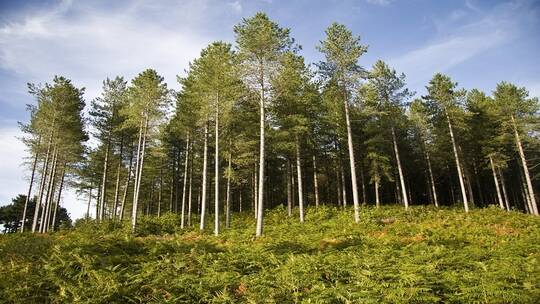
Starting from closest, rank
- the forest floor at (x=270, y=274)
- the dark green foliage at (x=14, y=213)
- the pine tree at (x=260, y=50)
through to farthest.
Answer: the forest floor at (x=270, y=274)
the pine tree at (x=260, y=50)
the dark green foliage at (x=14, y=213)

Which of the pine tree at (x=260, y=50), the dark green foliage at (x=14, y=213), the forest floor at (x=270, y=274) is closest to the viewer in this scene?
the forest floor at (x=270, y=274)

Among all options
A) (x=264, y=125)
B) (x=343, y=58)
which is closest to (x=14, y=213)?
(x=264, y=125)

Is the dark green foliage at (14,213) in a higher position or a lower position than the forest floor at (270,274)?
higher

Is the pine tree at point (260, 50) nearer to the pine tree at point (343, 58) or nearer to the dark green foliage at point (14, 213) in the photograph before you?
the pine tree at point (343, 58)

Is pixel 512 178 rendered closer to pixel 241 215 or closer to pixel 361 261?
pixel 241 215

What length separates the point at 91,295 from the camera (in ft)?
27.1

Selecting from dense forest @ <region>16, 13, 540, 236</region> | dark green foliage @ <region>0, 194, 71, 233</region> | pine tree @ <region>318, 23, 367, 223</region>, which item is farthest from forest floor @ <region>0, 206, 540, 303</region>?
dark green foliage @ <region>0, 194, 71, 233</region>

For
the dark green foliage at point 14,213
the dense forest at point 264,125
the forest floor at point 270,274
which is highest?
the dense forest at point 264,125

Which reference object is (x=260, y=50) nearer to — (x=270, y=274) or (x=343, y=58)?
(x=343, y=58)

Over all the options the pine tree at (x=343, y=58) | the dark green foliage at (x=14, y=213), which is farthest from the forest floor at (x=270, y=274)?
the dark green foliage at (x=14, y=213)

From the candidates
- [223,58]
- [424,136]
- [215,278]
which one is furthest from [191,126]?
[424,136]

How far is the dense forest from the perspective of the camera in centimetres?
2220

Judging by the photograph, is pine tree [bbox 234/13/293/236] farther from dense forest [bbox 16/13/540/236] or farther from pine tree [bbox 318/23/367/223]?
pine tree [bbox 318/23/367/223]

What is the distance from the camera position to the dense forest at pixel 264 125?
2220 cm
